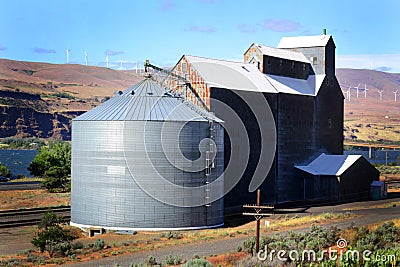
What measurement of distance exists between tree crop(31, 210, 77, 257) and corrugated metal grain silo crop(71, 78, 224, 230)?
253 centimetres

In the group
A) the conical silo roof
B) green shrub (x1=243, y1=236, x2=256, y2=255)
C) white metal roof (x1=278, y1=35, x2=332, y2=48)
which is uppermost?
white metal roof (x1=278, y1=35, x2=332, y2=48)

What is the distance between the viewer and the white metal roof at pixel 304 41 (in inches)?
2513

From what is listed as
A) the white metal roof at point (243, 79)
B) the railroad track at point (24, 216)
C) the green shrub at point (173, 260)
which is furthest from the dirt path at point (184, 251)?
the white metal roof at point (243, 79)

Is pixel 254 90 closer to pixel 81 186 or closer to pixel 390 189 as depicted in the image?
pixel 81 186

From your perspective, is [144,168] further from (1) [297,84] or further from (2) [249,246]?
(1) [297,84]

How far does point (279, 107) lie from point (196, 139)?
15.8 m

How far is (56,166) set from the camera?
236ft

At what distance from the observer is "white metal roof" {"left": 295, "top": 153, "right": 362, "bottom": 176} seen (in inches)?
2266

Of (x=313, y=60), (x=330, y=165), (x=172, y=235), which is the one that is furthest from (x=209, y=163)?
(x=313, y=60)

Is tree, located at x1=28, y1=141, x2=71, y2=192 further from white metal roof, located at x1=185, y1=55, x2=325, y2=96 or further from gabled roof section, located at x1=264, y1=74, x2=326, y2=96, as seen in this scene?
gabled roof section, located at x1=264, y1=74, x2=326, y2=96

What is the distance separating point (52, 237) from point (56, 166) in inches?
1494

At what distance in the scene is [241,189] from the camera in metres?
50.4

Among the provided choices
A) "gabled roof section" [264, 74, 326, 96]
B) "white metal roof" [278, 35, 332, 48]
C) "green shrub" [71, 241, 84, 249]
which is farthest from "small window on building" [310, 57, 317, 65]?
"green shrub" [71, 241, 84, 249]

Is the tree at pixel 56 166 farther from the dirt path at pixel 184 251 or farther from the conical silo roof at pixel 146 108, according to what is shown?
the dirt path at pixel 184 251
